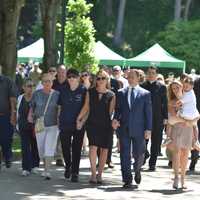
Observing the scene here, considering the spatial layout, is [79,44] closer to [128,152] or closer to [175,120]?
[175,120]

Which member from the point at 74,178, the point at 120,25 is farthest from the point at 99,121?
the point at 120,25

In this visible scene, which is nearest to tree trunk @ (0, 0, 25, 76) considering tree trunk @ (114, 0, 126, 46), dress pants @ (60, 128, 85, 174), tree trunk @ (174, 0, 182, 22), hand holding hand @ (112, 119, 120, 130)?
dress pants @ (60, 128, 85, 174)

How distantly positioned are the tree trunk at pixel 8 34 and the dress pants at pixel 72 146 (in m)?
6.47

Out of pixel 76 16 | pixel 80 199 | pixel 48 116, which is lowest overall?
pixel 80 199

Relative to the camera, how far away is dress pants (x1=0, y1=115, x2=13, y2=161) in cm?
1616

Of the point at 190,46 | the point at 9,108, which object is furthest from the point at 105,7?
the point at 9,108

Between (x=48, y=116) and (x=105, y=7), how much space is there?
5831 centimetres

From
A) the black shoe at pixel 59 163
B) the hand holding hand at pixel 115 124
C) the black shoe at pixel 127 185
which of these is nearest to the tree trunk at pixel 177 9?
the black shoe at pixel 59 163

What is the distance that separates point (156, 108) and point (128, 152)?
10.3 feet

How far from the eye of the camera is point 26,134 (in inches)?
603

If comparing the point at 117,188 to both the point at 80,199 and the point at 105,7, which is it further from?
the point at 105,7

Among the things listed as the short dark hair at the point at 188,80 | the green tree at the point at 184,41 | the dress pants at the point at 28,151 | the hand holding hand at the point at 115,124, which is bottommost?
the dress pants at the point at 28,151

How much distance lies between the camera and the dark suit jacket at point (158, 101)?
1673 centimetres

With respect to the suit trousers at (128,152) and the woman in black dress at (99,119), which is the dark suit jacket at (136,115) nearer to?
the suit trousers at (128,152)
